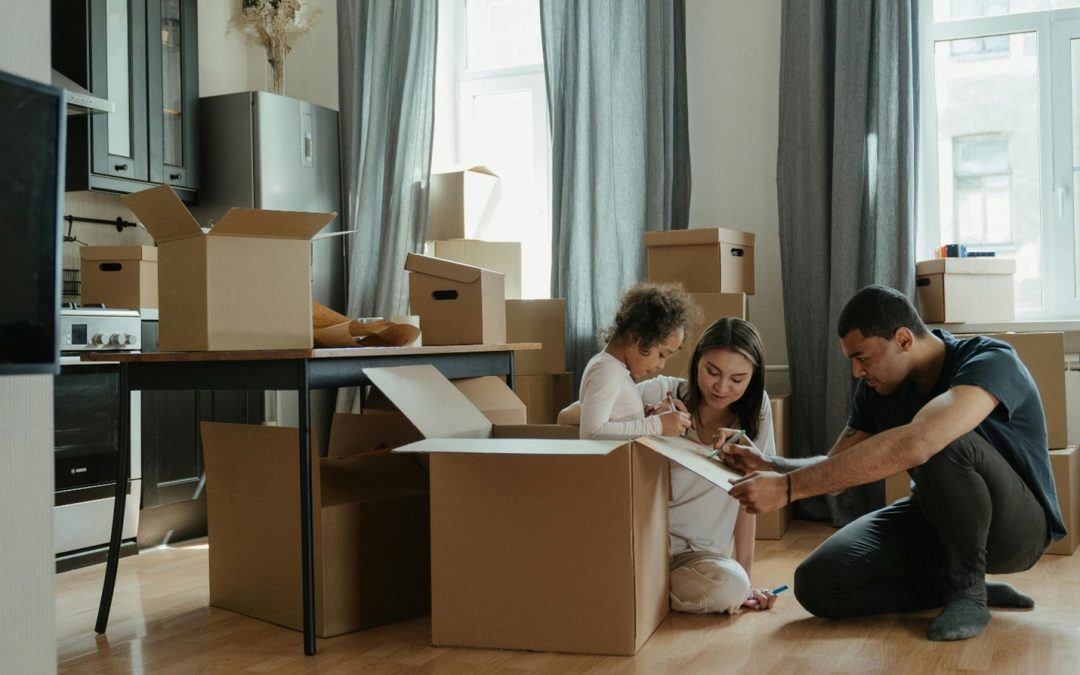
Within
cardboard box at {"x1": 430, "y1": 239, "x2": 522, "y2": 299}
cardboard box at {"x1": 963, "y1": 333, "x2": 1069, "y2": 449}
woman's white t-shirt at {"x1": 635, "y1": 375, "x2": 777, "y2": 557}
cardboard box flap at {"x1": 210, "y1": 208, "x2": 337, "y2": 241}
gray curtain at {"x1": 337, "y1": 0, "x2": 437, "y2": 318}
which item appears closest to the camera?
cardboard box flap at {"x1": 210, "y1": 208, "x2": 337, "y2": 241}

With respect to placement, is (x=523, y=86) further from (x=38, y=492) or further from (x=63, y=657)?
(x=38, y=492)

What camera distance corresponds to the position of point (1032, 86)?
3828 millimetres

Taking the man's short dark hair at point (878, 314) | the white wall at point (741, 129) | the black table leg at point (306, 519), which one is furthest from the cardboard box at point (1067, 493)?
the black table leg at point (306, 519)

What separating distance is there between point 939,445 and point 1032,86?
2.33 metres

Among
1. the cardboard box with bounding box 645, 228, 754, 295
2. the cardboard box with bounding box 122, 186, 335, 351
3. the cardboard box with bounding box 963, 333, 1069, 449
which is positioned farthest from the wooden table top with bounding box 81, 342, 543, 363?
the cardboard box with bounding box 963, 333, 1069, 449

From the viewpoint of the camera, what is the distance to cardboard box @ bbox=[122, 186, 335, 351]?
7.58 feet

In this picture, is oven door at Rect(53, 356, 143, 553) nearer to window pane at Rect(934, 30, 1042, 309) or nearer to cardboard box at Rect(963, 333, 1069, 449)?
cardboard box at Rect(963, 333, 1069, 449)

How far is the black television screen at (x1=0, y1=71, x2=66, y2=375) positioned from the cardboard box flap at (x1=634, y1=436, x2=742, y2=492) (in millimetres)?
1123

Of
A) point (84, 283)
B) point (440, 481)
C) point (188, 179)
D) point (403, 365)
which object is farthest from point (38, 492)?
point (188, 179)

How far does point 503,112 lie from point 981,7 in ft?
6.58

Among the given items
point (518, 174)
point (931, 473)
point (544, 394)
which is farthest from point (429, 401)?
point (518, 174)

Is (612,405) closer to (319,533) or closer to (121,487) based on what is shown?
(319,533)

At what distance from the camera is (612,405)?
255 cm

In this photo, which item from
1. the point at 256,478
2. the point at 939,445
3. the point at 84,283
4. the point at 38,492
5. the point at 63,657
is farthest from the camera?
the point at 84,283
